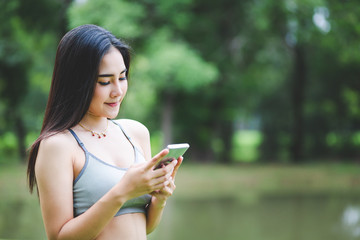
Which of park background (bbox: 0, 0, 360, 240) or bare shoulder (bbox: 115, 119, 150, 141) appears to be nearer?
bare shoulder (bbox: 115, 119, 150, 141)

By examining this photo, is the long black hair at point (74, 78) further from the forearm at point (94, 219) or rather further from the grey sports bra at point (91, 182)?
the forearm at point (94, 219)

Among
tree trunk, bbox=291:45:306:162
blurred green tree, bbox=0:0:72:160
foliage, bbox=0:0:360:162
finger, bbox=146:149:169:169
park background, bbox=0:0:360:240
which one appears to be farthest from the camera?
tree trunk, bbox=291:45:306:162

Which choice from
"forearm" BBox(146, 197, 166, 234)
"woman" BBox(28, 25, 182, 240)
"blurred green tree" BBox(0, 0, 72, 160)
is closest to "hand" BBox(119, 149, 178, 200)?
"woman" BBox(28, 25, 182, 240)

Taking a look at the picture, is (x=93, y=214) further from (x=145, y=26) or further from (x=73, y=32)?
(x=145, y=26)

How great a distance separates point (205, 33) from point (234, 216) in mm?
9521

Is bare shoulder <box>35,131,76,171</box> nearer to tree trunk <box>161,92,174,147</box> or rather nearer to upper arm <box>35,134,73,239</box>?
upper arm <box>35,134,73,239</box>

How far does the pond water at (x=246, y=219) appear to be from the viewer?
335 inches

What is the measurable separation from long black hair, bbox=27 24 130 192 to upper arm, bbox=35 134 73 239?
0.23ft

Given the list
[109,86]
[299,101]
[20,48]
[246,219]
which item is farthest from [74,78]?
[299,101]

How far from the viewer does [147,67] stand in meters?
14.6

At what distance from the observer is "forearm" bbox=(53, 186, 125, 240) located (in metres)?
1.53

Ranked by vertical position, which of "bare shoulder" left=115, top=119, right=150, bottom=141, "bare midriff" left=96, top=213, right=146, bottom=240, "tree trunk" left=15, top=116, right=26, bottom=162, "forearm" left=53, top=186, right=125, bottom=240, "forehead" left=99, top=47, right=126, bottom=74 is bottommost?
"tree trunk" left=15, top=116, right=26, bottom=162

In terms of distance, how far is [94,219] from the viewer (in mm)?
1551

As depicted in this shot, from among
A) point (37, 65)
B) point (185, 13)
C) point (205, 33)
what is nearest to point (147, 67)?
point (185, 13)
